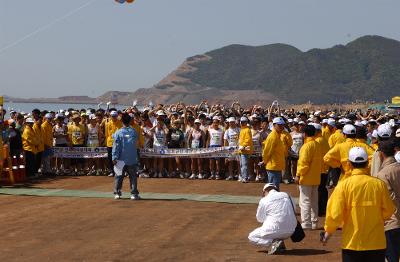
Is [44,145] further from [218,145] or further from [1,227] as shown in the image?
[1,227]

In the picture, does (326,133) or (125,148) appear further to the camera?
(326,133)

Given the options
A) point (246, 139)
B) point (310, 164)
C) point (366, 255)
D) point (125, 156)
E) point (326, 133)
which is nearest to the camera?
point (366, 255)

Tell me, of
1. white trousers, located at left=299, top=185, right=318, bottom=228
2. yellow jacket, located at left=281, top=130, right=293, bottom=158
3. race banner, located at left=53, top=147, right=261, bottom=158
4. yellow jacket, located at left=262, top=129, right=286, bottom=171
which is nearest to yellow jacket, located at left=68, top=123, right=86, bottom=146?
race banner, located at left=53, top=147, right=261, bottom=158

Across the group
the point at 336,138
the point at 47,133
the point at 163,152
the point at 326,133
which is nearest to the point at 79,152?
the point at 47,133

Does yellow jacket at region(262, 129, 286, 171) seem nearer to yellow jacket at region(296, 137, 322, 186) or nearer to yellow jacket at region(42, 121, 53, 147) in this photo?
yellow jacket at region(296, 137, 322, 186)

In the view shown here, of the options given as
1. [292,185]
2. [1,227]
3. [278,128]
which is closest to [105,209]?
[1,227]

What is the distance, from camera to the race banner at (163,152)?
21.0 m

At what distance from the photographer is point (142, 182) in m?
20.3

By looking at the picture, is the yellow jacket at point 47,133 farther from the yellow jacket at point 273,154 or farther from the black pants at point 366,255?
the black pants at point 366,255

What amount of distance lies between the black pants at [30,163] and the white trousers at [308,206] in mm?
10369

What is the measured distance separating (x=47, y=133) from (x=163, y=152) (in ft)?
11.2

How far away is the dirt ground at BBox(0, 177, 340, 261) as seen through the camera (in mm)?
10953

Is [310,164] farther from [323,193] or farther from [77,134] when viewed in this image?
[77,134]

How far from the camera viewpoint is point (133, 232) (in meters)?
12.8
